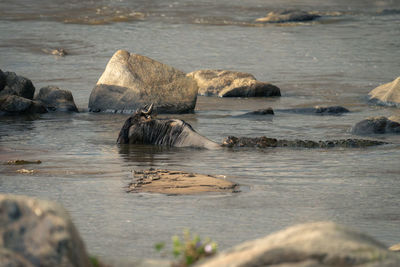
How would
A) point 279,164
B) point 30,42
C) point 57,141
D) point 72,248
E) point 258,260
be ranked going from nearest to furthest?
point 258,260, point 72,248, point 279,164, point 57,141, point 30,42

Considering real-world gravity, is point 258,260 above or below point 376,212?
above

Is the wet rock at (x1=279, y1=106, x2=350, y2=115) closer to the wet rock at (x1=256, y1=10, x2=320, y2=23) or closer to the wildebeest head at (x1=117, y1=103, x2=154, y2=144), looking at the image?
the wildebeest head at (x1=117, y1=103, x2=154, y2=144)

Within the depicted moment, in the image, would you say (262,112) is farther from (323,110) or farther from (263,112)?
(323,110)

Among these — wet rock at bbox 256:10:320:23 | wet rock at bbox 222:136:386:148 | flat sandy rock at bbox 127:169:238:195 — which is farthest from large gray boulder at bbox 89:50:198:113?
wet rock at bbox 256:10:320:23

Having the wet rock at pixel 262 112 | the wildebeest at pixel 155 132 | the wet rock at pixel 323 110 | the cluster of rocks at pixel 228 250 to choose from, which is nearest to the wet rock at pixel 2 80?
the wildebeest at pixel 155 132

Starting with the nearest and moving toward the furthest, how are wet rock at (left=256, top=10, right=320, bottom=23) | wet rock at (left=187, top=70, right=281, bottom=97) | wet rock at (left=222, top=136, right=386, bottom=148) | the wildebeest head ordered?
1. wet rock at (left=222, top=136, right=386, bottom=148)
2. the wildebeest head
3. wet rock at (left=187, top=70, right=281, bottom=97)
4. wet rock at (left=256, top=10, right=320, bottom=23)

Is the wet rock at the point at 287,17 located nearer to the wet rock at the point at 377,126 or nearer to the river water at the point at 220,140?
the river water at the point at 220,140

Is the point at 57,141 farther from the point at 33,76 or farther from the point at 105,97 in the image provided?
the point at 33,76

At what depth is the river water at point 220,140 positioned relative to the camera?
319 inches

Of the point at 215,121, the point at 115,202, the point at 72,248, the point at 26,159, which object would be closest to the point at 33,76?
the point at 215,121

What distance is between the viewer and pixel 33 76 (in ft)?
80.0

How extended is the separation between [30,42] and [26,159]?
72.9 ft

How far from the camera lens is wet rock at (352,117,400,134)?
1494cm

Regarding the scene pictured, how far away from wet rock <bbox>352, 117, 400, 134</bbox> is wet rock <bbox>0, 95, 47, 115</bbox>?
6981 mm
